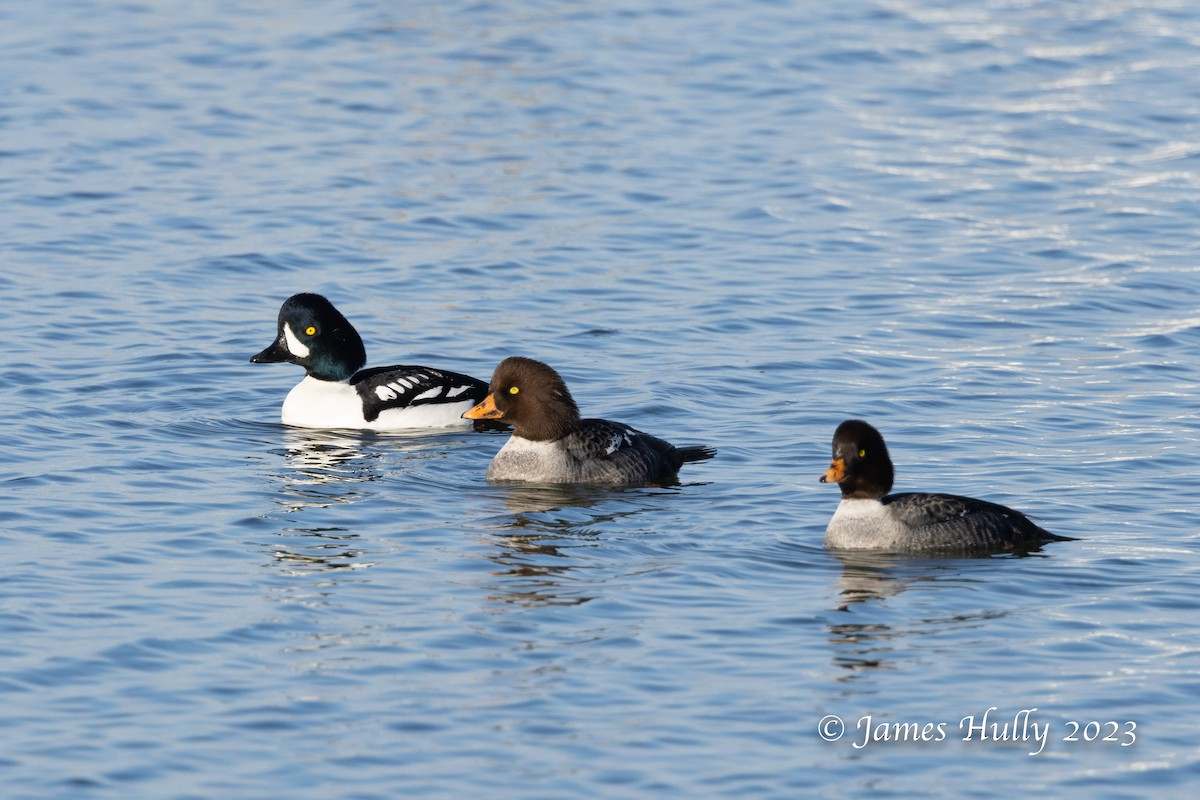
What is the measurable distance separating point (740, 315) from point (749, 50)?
1428cm

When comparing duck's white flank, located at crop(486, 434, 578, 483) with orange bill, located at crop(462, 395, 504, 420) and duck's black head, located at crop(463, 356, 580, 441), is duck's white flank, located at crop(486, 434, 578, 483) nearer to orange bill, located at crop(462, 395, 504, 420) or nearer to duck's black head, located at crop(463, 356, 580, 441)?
duck's black head, located at crop(463, 356, 580, 441)

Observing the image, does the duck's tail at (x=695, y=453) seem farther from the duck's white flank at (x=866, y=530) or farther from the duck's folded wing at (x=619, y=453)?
the duck's white flank at (x=866, y=530)

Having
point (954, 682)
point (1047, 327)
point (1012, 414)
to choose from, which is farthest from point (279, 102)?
point (954, 682)

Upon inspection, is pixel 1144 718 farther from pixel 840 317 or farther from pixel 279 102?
pixel 279 102

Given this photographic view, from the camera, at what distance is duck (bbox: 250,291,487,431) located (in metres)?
17.0

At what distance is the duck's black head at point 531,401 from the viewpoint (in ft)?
49.8

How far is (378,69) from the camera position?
3133 centimetres

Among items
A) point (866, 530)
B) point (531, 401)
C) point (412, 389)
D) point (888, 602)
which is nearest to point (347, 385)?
point (412, 389)

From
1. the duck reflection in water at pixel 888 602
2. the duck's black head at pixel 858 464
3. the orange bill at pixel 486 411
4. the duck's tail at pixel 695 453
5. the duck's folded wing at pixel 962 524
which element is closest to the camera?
the duck reflection in water at pixel 888 602

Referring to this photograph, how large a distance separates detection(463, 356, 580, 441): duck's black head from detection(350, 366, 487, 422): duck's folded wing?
140cm

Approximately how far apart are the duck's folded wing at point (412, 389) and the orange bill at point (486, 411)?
1242mm

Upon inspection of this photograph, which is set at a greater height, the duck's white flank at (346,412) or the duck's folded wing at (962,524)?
the duck's white flank at (346,412)

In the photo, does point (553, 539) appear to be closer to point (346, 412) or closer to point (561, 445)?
point (561, 445)

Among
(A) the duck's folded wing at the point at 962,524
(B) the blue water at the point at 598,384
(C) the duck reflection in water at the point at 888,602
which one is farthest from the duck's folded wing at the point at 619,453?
(A) the duck's folded wing at the point at 962,524
